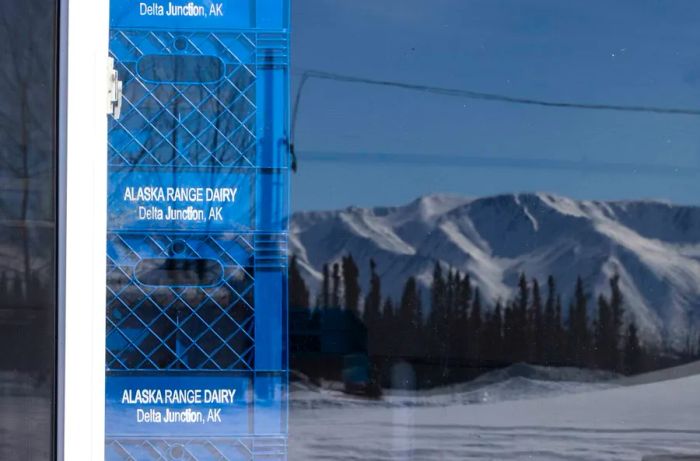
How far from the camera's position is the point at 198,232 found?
2123 mm

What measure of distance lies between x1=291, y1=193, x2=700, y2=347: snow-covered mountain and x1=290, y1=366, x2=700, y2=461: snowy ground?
7.6 inches

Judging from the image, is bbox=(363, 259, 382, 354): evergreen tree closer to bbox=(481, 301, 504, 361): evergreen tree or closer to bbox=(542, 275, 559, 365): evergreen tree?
bbox=(481, 301, 504, 361): evergreen tree

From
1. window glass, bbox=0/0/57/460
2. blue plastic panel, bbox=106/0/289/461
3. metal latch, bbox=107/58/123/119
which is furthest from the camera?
blue plastic panel, bbox=106/0/289/461

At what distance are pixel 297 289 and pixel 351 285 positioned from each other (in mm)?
123

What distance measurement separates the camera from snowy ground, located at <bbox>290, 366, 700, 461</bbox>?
7.12 ft

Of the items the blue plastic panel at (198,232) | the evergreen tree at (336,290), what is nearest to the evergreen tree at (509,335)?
the evergreen tree at (336,290)

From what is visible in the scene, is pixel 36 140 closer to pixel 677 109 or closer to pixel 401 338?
pixel 401 338

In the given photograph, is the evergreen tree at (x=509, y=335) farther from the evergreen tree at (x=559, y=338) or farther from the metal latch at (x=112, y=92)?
the metal latch at (x=112, y=92)

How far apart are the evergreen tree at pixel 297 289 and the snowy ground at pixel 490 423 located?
20 centimetres

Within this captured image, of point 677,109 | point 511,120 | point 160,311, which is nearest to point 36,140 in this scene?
point 160,311

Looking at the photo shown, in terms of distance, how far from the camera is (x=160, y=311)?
6.96 ft

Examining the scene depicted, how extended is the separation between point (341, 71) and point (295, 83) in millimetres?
108

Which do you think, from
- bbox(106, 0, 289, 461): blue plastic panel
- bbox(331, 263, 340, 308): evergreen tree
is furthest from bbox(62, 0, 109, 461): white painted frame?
bbox(331, 263, 340, 308): evergreen tree

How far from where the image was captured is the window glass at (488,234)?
216 cm
